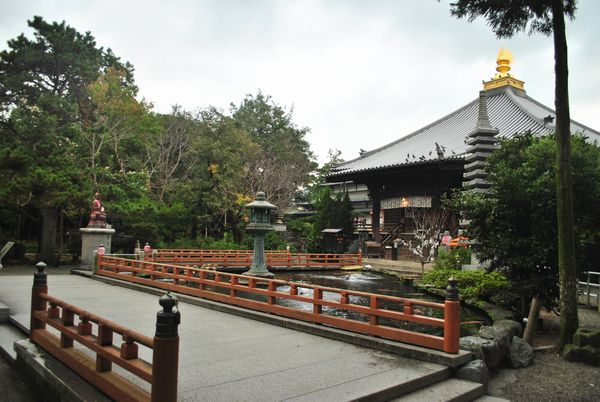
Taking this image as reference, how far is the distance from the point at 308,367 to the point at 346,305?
2149 mm

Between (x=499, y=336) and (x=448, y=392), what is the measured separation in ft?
7.37

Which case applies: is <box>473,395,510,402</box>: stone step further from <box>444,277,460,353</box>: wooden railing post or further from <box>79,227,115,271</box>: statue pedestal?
<box>79,227,115,271</box>: statue pedestal

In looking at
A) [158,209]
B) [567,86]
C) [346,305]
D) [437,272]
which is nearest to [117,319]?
[346,305]

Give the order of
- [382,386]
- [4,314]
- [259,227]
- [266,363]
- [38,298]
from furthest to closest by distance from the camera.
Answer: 1. [259,227]
2. [4,314]
3. [38,298]
4. [266,363]
5. [382,386]

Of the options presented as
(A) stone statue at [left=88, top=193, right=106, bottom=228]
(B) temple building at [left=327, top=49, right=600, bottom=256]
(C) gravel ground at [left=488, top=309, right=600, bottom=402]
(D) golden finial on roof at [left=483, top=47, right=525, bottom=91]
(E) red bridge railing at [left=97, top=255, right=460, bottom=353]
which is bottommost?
(C) gravel ground at [left=488, top=309, right=600, bottom=402]

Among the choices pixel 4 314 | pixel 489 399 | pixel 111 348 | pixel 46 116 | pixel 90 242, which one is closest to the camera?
pixel 111 348

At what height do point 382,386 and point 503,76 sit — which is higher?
point 503,76

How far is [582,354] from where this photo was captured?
7.38 metres

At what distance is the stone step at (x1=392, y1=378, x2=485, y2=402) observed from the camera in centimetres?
518

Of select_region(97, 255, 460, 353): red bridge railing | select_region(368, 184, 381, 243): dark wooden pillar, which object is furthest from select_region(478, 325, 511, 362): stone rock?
select_region(368, 184, 381, 243): dark wooden pillar

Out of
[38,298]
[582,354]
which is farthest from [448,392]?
[38,298]

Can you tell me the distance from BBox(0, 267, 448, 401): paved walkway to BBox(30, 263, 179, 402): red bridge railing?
640mm

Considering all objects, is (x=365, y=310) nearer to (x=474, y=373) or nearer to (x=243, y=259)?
(x=474, y=373)

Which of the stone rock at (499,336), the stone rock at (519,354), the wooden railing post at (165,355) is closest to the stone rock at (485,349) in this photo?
the stone rock at (499,336)
